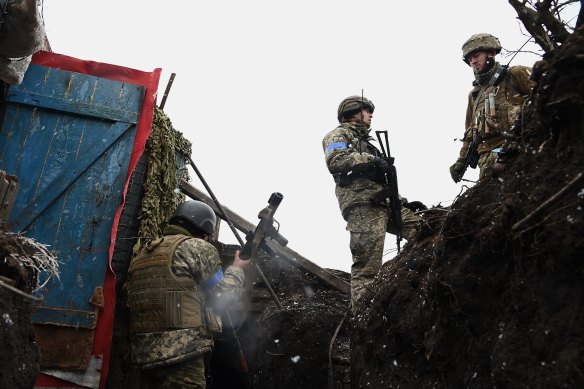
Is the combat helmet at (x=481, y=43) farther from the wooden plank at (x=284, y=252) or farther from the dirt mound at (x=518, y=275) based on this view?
the wooden plank at (x=284, y=252)

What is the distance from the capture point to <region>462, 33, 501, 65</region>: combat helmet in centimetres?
511

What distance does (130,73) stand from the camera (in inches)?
211

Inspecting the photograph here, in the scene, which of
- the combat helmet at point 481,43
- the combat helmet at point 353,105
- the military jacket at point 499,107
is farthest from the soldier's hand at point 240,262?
the combat helmet at point 481,43

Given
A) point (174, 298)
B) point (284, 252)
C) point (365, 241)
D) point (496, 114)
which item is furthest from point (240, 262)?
point (496, 114)

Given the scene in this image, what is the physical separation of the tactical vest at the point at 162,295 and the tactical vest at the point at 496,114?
2.86 meters

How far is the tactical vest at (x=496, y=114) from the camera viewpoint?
472cm

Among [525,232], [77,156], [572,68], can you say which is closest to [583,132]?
[572,68]

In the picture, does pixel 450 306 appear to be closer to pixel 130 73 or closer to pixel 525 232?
pixel 525 232

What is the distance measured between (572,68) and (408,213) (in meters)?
3.37

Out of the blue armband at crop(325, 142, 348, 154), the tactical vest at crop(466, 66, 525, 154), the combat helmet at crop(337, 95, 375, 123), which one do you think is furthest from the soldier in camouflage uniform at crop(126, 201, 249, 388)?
the tactical vest at crop(466, 66, 525, 154)

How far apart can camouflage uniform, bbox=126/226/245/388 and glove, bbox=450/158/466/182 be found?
243 cm

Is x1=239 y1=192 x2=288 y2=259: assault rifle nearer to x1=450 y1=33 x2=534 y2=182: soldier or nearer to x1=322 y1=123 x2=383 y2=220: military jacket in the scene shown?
x1=322 y1=123 x2=383 y2=220: military jacket

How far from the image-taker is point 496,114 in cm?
479

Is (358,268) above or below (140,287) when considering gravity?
above
